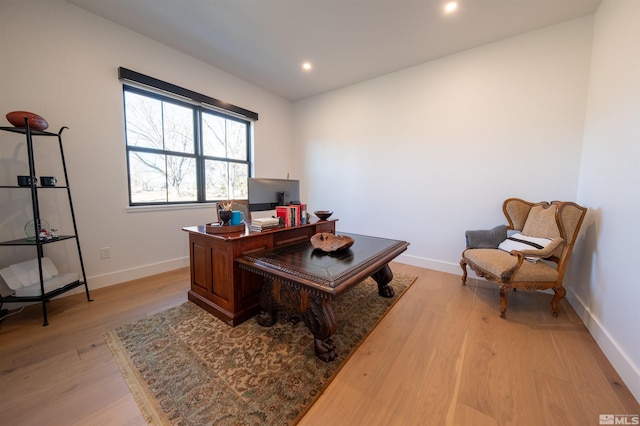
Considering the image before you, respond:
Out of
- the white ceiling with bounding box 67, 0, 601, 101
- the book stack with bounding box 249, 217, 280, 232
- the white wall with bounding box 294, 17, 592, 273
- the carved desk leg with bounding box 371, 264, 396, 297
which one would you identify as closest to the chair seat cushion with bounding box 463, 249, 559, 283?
the white wall with bounding box 294, 17, 592, 273

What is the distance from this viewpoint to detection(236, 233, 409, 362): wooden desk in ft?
4.58

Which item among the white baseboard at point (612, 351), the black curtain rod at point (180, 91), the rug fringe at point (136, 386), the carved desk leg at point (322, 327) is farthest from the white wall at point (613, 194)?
the black curtain rod at point (180, 91)

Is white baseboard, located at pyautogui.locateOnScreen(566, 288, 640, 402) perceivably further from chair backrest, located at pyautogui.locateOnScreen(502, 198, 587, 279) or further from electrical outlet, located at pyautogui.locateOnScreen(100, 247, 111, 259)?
electrical outlet, located at pyautogui.locateOnScreen(100, 247, 111, 259)

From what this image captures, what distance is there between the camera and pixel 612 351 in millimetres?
1476

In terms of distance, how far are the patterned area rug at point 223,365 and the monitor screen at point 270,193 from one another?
1.10m

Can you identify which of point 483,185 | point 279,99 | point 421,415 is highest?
point 279,99

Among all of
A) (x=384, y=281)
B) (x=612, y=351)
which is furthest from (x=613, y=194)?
(x=384, y=281)

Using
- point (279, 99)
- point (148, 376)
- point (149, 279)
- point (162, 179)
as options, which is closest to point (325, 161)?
point (279, 99)

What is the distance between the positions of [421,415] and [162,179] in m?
3.48

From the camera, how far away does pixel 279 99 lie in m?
4.33

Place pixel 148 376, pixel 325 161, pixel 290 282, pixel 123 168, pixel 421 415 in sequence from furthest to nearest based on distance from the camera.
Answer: pixel 325 161 < pixel 123 168 < pixel 290 282 < pixel 148 376 < pixel 421 415

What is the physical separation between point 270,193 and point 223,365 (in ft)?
5.06

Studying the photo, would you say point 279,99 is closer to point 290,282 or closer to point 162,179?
point 162,179

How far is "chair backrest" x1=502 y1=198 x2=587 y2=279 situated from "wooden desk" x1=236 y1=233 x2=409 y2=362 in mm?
1420
